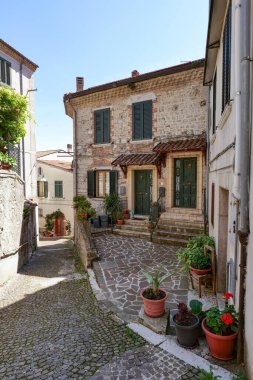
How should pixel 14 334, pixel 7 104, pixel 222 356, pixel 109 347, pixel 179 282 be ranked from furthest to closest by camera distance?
pixel 7 104, pixel 179 282, pixel 14 334, pixel 109 347, pixel 222 356

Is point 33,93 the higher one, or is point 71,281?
point 33,93

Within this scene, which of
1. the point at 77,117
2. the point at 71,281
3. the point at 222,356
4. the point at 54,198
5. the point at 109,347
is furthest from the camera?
the point at 54,198

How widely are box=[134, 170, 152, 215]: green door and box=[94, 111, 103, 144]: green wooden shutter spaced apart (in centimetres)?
293

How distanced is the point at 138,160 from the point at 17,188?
5404 mm

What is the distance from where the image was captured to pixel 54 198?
77.5ft

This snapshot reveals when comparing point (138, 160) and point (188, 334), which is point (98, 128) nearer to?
point (138, 160)

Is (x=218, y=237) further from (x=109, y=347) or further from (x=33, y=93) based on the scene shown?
(x=33, y=93)

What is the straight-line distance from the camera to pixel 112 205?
12.1 meters

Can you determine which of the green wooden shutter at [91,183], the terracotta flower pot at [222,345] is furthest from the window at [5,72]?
the terracotta flower pot at [222,345]

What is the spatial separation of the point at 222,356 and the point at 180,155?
8.23 meters

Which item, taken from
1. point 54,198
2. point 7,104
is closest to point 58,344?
point 7,104

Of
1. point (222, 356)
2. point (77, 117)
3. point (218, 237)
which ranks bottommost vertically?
point (222, 356)

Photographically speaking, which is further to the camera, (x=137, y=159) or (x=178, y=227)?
(x=137, y=159)

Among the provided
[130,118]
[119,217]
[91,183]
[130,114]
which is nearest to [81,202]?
[91,183]
